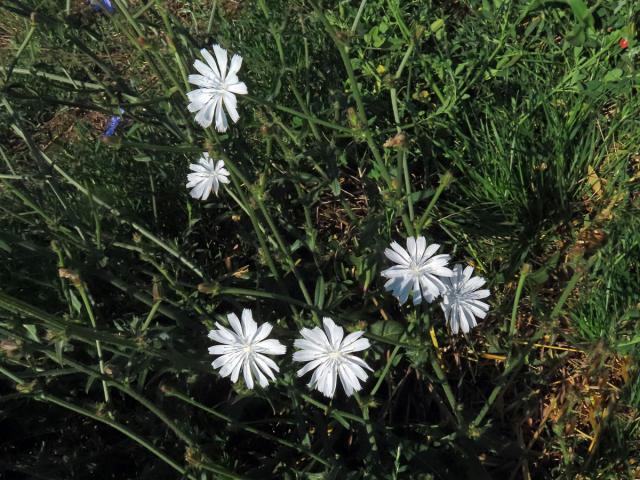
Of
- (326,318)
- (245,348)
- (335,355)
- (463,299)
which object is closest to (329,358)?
(335,355)

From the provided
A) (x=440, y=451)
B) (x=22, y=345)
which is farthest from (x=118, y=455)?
(x=440, y=451)

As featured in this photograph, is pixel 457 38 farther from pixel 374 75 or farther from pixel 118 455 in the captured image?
pixel 118 455

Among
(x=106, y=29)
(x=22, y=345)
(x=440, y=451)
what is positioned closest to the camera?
(x=22, y=345)

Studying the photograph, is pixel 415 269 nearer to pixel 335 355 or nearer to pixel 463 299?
pixel 463 299

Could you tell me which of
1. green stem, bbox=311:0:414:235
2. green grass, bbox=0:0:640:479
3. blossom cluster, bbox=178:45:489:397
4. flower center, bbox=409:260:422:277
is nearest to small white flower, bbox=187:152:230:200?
green grass, bbox=0:0:640:479

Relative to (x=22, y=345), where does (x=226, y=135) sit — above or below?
above

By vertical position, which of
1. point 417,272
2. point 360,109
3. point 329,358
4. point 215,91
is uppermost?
point 215,91
